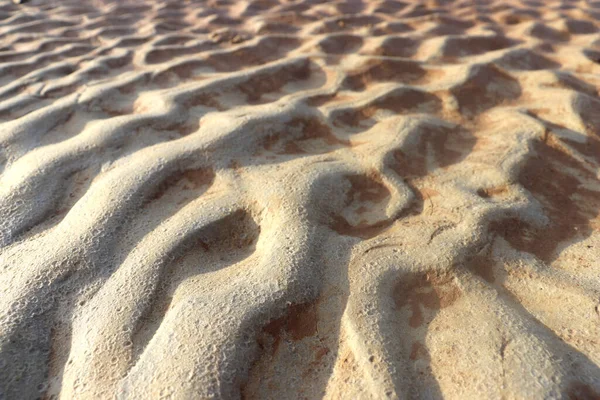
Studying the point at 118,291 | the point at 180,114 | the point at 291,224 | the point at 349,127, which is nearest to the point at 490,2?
the point at 349,127

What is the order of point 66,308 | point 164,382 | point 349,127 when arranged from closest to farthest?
point 164,382 < point 66,308 < point 349,127

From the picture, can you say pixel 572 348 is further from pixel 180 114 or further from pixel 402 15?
pixel 402 15

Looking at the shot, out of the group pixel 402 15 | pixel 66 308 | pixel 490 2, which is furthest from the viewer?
pixel 490 2

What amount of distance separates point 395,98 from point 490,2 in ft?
6.50

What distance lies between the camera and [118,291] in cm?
81

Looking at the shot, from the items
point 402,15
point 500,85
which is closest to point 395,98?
point 500,85

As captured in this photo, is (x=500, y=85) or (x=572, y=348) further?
(x=500, y=85)

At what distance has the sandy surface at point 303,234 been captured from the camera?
2.28 ft

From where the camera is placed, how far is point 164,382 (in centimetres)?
66

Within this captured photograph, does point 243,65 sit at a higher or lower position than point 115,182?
lower

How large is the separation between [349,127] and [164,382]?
3.35 feet

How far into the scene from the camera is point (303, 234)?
0.91 m

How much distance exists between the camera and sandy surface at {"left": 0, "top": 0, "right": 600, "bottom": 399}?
2.28ft

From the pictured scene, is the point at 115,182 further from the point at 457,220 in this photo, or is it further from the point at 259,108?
the point at 457,220
